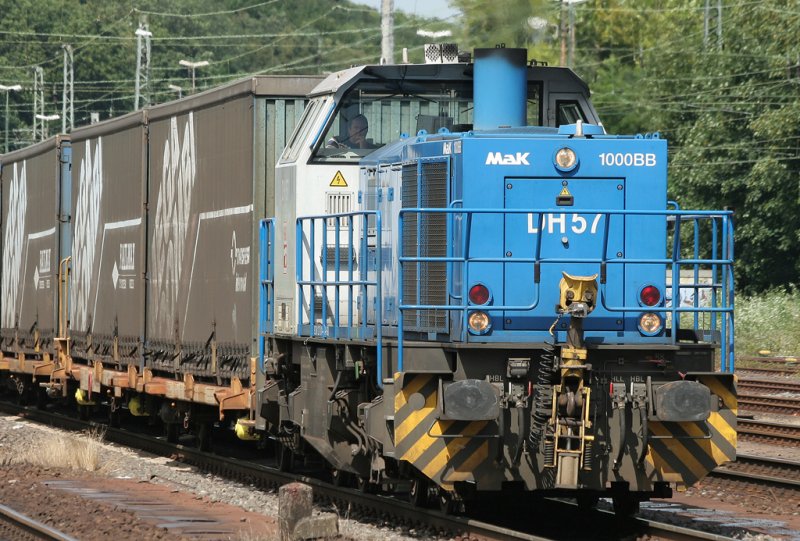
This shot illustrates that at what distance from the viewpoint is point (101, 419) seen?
2006 centimetres

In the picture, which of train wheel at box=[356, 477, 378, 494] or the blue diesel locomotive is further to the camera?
train wheel at box=[356, 477, 378, 494]

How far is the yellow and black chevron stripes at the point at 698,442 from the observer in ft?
29.6

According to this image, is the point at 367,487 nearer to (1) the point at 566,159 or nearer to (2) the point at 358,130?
(2) the point at 358,130

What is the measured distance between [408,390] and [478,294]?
2.87ft

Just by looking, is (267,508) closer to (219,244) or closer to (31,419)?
(219,244)

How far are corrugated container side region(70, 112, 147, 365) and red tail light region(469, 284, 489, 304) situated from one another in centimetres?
765

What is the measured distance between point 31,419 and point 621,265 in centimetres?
1460

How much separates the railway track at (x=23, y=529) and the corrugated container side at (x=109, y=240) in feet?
16.7

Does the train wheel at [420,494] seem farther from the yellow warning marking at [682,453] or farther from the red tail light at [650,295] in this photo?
the red tail light at [650,295]

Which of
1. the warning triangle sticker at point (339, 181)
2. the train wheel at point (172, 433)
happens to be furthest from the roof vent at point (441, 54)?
the train wheel at point (172, 433)

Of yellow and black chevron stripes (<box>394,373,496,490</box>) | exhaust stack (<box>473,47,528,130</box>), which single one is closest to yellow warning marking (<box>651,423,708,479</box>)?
yellow and black chevron stripes (<box>394,373,496,490</box>)

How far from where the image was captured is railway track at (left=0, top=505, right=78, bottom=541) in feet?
33.1

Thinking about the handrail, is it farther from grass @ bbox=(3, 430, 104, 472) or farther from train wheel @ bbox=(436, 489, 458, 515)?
grass @ bbox=(3, 430, 104, 472)

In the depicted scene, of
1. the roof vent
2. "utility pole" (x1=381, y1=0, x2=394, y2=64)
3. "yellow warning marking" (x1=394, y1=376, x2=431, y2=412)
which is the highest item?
"utility pole" (x1=381, y1=0, x2=394, y2=64)
